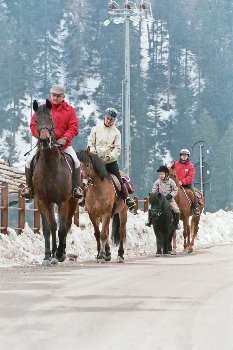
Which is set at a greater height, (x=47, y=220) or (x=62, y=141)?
(x=62, y=141)

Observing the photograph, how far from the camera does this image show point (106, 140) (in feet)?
59.1

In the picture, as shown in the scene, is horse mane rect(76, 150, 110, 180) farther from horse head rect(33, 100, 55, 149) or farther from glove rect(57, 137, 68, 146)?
horse head rect(33, 100, 55, 149)

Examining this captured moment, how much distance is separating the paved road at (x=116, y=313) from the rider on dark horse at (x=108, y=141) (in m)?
6.09

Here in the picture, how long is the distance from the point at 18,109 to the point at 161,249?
382ft

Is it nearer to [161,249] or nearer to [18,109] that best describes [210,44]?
[18,109]

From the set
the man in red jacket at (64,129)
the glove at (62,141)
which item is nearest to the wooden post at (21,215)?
the man in red jacket at (64,129)

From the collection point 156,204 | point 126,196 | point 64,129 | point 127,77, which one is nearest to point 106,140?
point 126,196

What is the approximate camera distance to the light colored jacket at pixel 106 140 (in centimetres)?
1792

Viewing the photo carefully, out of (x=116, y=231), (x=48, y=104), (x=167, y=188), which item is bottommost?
(x=116, y=231)

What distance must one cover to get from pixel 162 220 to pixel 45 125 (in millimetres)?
8466

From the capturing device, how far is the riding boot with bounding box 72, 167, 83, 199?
52.4 ft

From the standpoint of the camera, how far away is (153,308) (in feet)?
25.8

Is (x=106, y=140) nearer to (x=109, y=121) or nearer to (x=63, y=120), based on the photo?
(x=109, y=121)

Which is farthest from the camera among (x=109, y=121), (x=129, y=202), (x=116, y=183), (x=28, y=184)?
(x=129, y=202)
